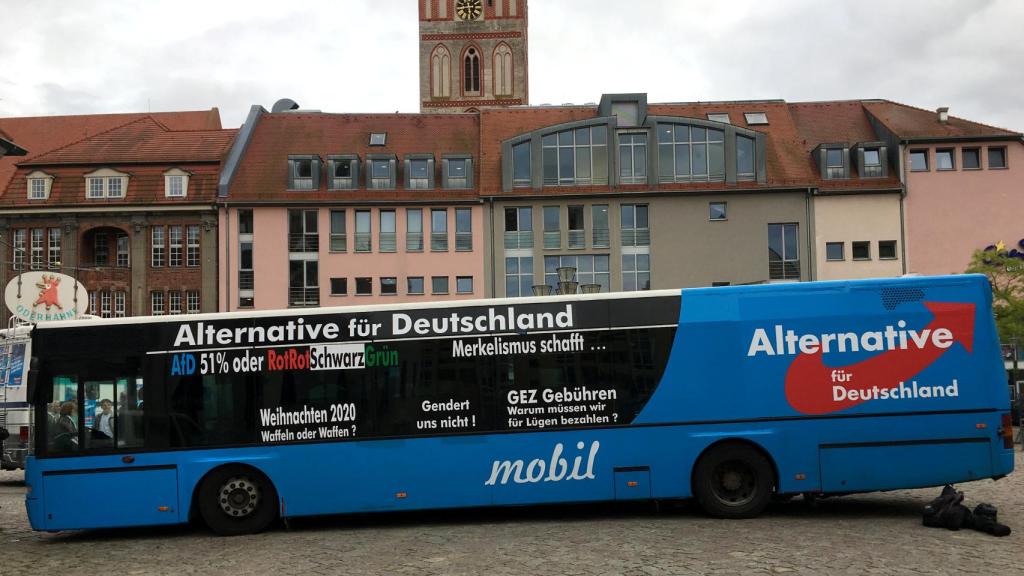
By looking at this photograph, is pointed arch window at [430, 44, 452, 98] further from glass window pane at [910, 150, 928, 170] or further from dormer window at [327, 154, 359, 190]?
glass window pane at [910, 150, 928, 170]

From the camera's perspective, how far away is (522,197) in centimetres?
4641

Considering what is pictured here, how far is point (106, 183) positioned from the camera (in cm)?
4791

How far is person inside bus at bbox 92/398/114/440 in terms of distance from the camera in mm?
12094

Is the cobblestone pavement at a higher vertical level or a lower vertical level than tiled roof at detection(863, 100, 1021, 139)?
lower

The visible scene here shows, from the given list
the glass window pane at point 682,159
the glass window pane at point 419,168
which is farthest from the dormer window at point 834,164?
the glass window pane at point 419,168

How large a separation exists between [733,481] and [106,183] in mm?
42395

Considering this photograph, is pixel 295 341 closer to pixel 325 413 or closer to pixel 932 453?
pixel 325 413

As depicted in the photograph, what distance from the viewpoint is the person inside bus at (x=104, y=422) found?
39.7 ft

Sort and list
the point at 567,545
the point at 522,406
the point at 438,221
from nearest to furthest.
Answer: the point at 567,545 → the point at 522,406 → the point at 438,221

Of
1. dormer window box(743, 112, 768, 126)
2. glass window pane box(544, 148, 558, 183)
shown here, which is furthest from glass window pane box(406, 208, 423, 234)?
dormer window box(743, 112, 768, 126)

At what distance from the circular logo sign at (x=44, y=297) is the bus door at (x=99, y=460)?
9254 mm

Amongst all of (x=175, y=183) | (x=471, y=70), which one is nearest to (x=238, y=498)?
(x=175, y=183)

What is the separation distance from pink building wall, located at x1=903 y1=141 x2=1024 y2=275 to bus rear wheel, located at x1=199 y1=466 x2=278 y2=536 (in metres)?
40.3

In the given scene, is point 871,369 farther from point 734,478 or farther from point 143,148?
point 143,148
